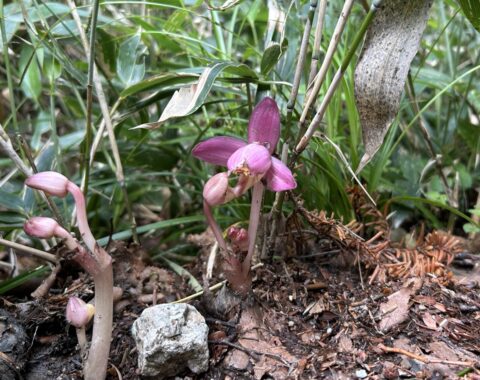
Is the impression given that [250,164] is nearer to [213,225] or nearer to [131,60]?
[213,225]

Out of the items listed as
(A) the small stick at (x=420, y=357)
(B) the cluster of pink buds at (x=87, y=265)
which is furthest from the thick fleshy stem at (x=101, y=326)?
(A) the small stick at (x=420, y=357)

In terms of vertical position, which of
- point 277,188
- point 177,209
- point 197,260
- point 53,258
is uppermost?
point 277,188

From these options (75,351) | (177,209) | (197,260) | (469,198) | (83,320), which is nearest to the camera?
(83,320)

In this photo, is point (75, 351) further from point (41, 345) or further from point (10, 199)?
point (10, 199)

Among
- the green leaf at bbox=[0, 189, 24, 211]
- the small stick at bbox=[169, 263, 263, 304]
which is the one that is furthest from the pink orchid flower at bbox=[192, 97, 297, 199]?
the green leaf at bbox=[0, 189, 24, 211]

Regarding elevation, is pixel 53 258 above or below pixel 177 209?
above

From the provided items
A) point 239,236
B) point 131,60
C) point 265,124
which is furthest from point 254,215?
point 131,60

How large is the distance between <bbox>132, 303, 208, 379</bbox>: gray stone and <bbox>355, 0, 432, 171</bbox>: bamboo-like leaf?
0.40 m

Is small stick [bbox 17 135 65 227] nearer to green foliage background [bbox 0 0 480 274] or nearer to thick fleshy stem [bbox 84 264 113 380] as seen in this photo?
green foliage background [bbox 0 0 480 274]

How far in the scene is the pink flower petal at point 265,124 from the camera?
838 millimetres

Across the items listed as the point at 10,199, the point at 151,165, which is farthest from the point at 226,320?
the point at 151,165

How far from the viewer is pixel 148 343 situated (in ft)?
2.62

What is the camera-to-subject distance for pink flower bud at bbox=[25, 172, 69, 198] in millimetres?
747

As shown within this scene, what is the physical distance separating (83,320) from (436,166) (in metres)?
0.96
